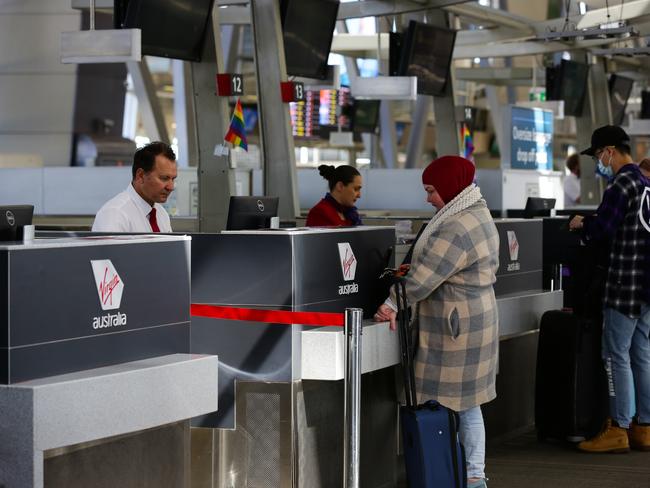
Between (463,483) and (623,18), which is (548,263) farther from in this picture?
(623,18)

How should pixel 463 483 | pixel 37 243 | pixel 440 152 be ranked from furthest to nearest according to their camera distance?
1. pixel 440 152
2. pixel 463 483
3. pixel 37 243

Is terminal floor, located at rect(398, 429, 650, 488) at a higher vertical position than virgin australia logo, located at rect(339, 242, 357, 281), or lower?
lower

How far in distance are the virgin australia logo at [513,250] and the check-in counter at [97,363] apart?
3.20 metres

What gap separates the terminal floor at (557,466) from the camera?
598cm

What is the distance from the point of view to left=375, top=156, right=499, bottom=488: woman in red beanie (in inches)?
198

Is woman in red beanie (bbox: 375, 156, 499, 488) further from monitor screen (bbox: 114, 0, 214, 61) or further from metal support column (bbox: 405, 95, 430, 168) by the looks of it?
metal support column (bbox: 405, 95, 430, 168)

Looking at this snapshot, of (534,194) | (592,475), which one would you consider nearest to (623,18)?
(534,194)

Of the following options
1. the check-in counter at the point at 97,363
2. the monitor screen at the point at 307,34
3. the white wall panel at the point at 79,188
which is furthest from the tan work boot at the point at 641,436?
the white wall panel at the point at 79,188

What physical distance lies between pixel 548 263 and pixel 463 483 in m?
3.67

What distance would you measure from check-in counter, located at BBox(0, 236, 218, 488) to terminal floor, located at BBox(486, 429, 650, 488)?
2.34 metres

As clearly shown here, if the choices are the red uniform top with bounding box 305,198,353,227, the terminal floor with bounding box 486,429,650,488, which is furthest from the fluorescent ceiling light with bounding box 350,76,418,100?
the terminal floor with bounding box 486,429,650,488

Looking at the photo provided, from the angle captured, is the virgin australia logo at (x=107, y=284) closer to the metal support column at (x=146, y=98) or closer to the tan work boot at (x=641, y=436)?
the tan work boot at (x=641, y=436)

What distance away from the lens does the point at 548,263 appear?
27.6 ft

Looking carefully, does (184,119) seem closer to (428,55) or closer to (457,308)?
(428,55)
